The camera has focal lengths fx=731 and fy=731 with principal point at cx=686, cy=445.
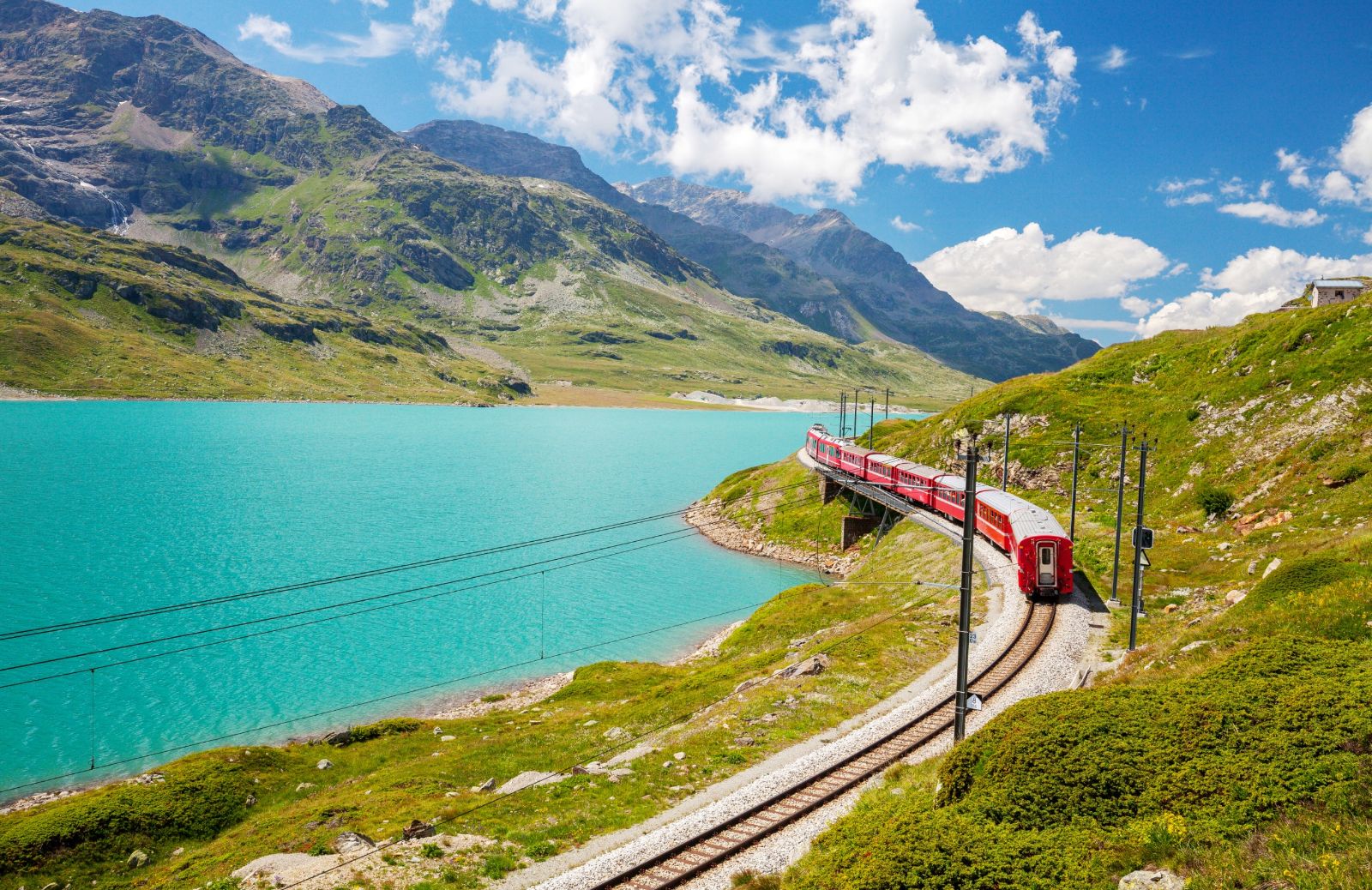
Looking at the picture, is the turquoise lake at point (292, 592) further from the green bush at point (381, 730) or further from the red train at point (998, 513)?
the red train at point (998, 513)

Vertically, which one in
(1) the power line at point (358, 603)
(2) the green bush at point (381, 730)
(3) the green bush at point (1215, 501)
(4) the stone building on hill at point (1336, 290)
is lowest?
(1) the power line at point (358, 603)

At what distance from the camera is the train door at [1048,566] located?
138 ft

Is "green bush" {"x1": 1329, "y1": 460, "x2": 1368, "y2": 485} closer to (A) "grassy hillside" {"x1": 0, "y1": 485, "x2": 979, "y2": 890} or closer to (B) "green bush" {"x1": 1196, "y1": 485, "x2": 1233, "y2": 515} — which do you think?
(B) "green bush" {"x1": 1196, "y1": 485, "x2": 1233, "y2": 515}

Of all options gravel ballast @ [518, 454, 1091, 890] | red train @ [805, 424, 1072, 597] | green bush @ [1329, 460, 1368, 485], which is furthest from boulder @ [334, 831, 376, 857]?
green bush @ [1329, 460, 1368, 485]

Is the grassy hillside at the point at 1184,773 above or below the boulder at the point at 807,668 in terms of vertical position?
above

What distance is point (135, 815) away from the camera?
26891 millimetres

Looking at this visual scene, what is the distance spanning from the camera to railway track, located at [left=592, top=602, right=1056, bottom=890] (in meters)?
18.9

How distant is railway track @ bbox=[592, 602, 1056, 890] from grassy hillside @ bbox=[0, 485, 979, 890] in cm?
318

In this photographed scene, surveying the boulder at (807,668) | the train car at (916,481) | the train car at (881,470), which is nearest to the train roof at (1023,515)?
the train car at (916,481)

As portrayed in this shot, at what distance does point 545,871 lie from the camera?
65.6 ft

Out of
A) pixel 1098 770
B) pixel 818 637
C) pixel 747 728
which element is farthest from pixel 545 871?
pixel 818 637

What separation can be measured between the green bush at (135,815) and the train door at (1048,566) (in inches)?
1608

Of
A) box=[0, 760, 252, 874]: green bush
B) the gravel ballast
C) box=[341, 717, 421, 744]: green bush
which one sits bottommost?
box=[341, 717, 421, 744]: green bush

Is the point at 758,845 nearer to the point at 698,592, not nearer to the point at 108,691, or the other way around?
the point at 108,691
